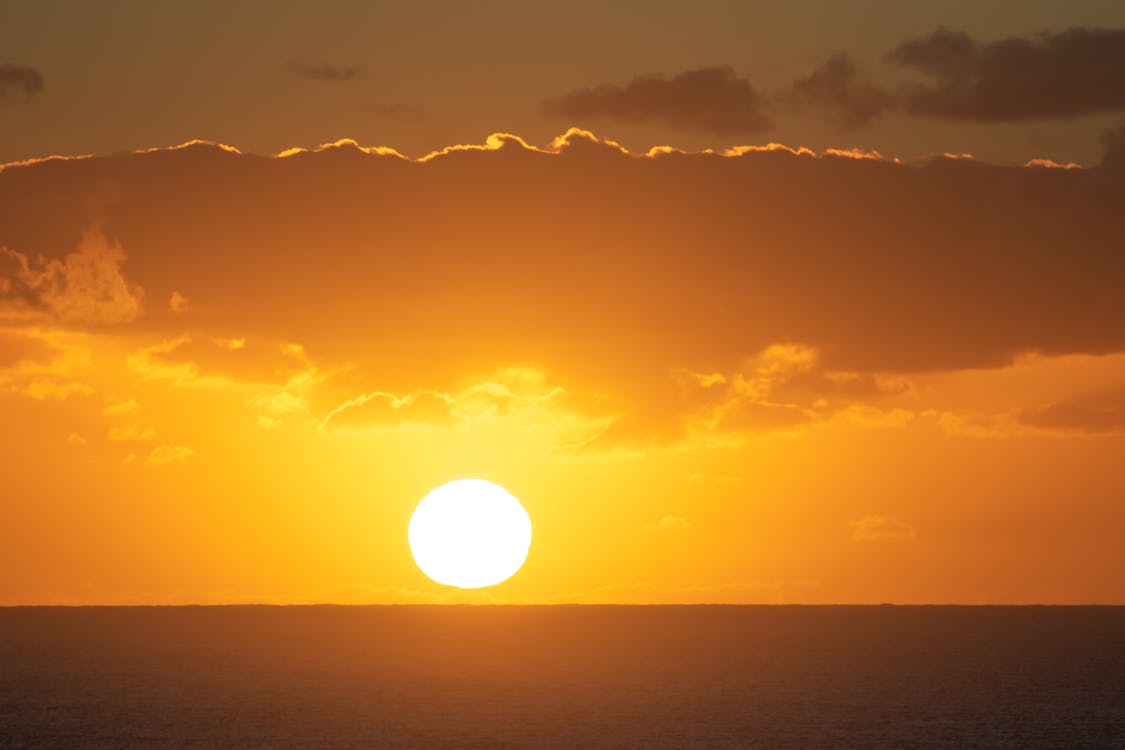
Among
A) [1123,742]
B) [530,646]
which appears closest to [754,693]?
[1123,742]

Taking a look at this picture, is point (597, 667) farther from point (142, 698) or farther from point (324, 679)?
point (142, 698)

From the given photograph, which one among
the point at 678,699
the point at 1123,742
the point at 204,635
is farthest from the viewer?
the point at 204,635

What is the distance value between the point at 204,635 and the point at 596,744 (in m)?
118

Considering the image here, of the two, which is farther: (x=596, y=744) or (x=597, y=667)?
(x=597, y=667)

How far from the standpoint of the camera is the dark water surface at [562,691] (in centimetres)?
9094

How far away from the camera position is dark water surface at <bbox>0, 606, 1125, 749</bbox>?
9094 cm

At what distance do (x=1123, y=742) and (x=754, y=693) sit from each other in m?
34.7

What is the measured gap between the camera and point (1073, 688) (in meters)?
127

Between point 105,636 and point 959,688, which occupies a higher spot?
point 105,636

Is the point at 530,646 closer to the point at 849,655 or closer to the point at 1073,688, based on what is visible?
the point at 849,655

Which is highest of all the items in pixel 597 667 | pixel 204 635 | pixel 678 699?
pixel 204 635

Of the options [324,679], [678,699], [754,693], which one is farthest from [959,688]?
[324,679]

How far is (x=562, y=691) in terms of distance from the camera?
122 metres

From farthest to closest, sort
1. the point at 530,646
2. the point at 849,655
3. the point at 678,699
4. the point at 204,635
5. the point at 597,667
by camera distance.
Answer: the point at 204,635, the point at 530,646, the point at 849,655, the point at 597,667, the point at 678,699
